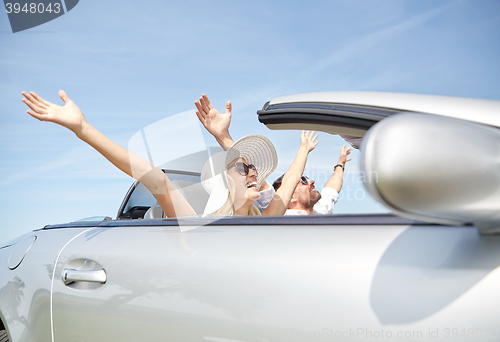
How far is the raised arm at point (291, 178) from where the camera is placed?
1.62 metres

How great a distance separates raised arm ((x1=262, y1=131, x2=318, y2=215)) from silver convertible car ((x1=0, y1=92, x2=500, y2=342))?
369 millimetres

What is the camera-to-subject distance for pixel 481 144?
619mm

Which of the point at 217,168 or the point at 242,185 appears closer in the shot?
the point at 217,168

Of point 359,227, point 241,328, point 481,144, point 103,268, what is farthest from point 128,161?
point 481,144

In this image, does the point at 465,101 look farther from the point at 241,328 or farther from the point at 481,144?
the point at 241,328

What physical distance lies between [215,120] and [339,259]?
1290 millimetres

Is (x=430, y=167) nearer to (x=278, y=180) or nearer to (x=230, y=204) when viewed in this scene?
(x=230, y=204)

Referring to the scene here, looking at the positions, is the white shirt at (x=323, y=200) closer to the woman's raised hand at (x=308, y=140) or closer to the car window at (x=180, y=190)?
the woman's raised hand at (x=308, y=140)

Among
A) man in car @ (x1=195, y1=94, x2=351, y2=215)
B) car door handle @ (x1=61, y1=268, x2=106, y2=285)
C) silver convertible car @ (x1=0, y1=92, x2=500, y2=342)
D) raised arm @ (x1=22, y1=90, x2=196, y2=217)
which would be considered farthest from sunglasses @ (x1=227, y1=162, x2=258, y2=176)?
car door handle @ (x1=61, y1=268, x2=106, y2=285)

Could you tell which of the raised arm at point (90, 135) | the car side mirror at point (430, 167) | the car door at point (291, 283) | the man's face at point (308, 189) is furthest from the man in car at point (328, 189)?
the raised arm at point (90, 135)

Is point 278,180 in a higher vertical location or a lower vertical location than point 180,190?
higher

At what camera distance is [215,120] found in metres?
2.06

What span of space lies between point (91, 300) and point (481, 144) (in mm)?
1407

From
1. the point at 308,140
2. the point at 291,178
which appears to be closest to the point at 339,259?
the point at 308,140
